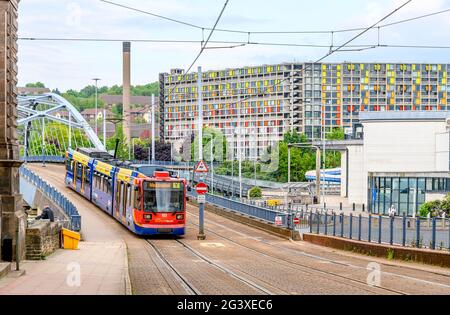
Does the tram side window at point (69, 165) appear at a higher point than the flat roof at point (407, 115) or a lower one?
lower

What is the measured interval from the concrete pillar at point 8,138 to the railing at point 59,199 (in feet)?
38.5

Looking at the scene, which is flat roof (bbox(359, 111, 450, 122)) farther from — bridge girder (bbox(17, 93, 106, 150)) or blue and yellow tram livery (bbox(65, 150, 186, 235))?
bridge girder (bbox(17, 93, 106, 150))

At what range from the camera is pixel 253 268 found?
23812 millimetres

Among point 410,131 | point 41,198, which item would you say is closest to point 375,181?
point 410,131

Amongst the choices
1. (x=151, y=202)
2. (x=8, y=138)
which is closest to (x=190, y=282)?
(x=8, y=138)

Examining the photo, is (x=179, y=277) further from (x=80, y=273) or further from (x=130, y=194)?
(x=130, y=194)

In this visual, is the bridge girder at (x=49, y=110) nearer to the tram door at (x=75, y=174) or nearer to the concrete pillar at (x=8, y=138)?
the tram door at (x=75, y=174)

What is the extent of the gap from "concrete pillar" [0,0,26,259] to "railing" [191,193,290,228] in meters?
18.4

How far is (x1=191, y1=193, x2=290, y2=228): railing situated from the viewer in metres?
39.6

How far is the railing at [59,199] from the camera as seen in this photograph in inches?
1383

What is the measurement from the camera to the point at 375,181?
65812 mm

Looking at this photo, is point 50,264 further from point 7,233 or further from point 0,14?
point 0,14

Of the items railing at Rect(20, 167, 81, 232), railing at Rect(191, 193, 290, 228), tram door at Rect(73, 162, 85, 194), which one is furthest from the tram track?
tram door at Rect(73, 162, 85, 194)

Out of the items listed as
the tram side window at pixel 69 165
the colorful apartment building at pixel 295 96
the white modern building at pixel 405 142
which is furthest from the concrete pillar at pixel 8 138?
the colorful apartment building at pixel 295 96
